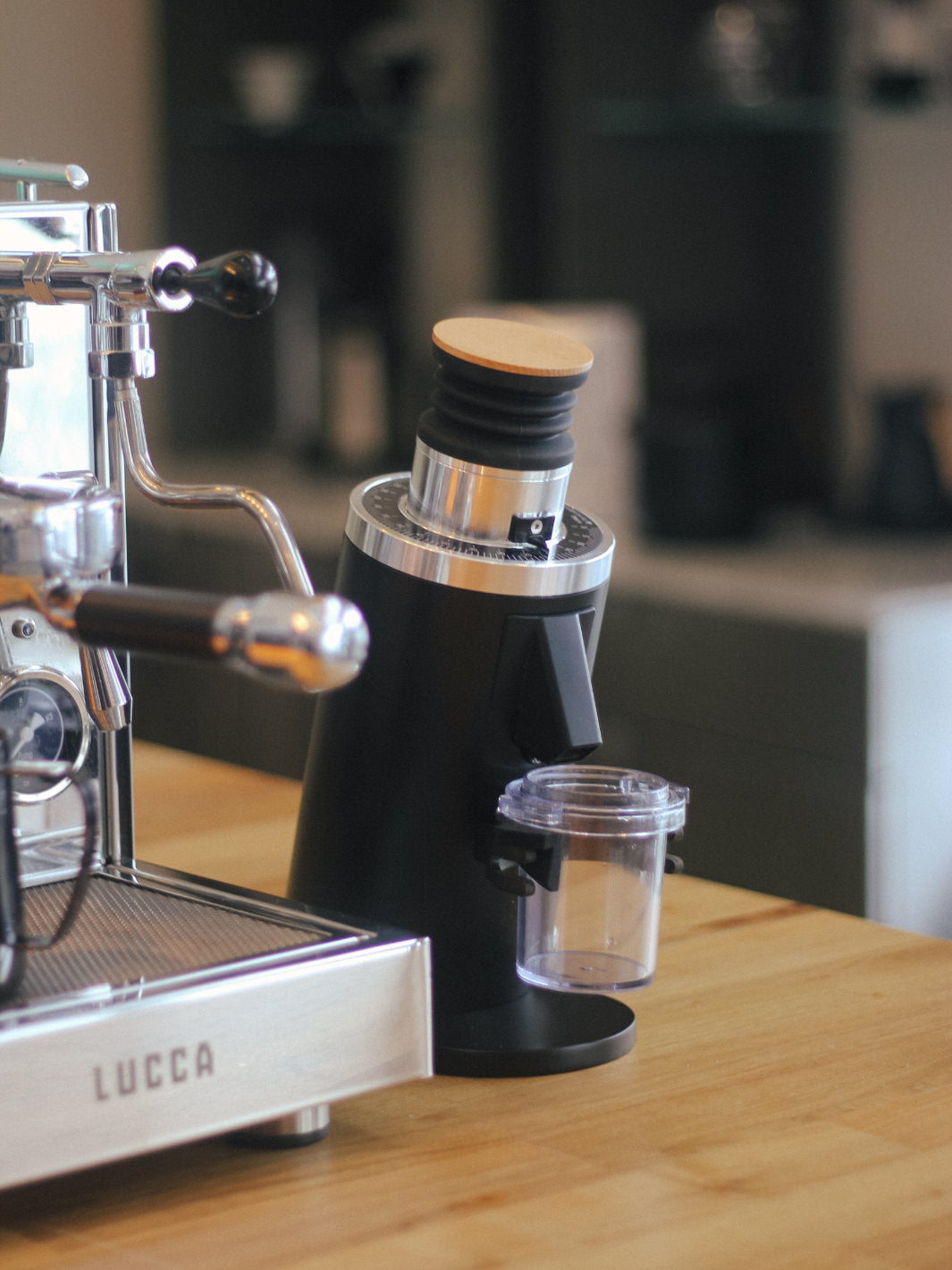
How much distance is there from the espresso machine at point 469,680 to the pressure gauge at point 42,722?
0.32 ft

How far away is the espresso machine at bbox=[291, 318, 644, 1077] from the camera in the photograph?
65cm

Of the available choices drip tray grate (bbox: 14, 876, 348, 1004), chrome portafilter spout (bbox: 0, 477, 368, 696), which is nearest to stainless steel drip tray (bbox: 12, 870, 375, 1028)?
drip tray grate (bbox: 14, 876, 348, 1004)

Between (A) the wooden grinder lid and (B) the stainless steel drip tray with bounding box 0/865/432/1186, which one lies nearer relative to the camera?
(B) the stainless steel drip tray with bounding box 0/865/432/1186

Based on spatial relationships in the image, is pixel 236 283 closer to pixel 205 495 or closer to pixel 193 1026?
pixel 205 495

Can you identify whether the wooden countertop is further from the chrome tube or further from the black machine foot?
the chrome tube

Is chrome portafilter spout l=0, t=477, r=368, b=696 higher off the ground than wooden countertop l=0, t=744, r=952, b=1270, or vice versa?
chrome portafilter spout l=0, t=477, r=368, b=696

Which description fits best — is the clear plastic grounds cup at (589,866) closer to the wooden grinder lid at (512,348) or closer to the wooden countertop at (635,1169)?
the wooden countertop at (635,1169)

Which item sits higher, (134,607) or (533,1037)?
(134,607)

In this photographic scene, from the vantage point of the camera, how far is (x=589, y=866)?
2.10 ft

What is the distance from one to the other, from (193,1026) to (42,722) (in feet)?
0.56

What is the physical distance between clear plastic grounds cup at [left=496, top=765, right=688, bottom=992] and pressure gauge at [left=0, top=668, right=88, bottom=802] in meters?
0.17

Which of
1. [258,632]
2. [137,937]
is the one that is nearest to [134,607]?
[258,632]

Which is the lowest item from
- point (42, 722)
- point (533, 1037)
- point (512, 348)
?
point (533, 1037)

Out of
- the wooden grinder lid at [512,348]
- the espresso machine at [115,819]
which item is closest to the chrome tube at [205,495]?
the espresso machine at [115,819]
